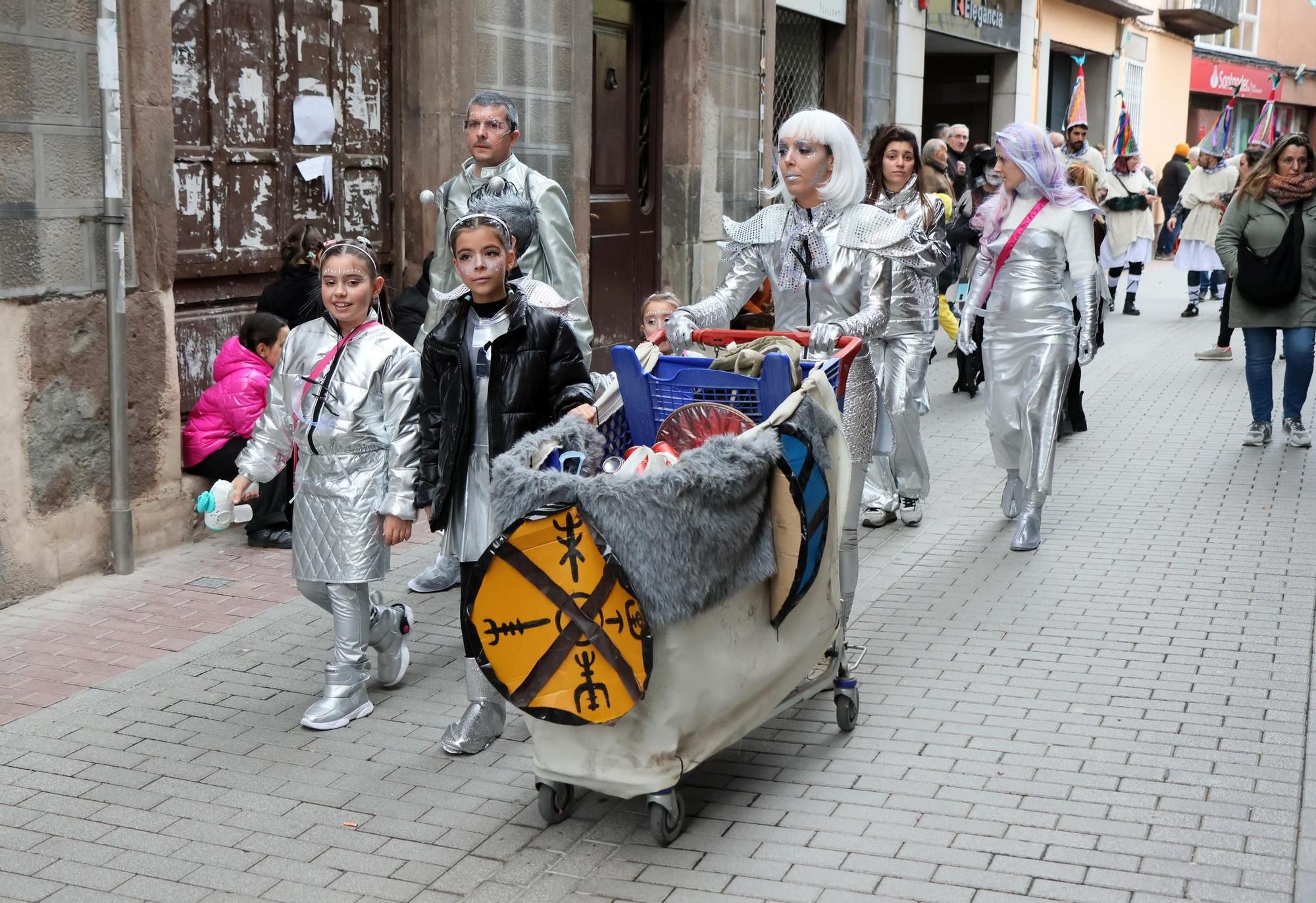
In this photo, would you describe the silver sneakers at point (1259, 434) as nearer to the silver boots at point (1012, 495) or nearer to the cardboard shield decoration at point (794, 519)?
the silver boots at point (1012, 495)

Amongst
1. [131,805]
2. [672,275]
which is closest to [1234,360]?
[672,275]

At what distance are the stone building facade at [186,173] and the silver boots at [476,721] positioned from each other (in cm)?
266

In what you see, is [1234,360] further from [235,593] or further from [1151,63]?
[1151,63]

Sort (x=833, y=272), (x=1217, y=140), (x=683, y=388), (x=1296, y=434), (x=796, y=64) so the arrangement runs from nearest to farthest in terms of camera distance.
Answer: (x=683, y=388) → (x=833, y=272) → (x=1296, y=434) → (x=796, y=64) → (x=1217, y=140)

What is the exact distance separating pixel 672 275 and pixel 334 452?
8423mm

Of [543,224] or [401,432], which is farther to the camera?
[543,224]

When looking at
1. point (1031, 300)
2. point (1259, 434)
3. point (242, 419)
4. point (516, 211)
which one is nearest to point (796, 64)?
point (1259, 434)

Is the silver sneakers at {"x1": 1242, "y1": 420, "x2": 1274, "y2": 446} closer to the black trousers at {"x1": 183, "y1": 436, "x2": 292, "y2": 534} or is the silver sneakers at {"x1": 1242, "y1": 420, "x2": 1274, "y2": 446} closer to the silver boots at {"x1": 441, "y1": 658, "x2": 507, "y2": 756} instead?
the black trousers at {"x1": 183, "y1": 436, "x2": 292, "y2": 534}

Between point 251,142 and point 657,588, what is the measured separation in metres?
5.28

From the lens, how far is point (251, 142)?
8320 millimetres

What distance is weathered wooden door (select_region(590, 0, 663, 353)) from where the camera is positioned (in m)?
12.4

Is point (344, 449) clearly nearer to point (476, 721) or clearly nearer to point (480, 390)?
point (480, 390)

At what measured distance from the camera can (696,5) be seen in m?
13.0

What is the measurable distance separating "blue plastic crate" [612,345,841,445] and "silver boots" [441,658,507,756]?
94cm
